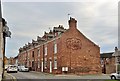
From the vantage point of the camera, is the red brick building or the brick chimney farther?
the brick chimney

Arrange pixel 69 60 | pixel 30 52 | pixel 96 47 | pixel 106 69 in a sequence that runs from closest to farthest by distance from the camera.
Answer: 1. pixel 69 60
2. pixel 96 47
3. pixel 106 69
4. pixel 30 52

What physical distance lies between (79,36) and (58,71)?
23.4ft

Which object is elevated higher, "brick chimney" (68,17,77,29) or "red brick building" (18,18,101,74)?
"brick chimney" (68,17,77,29)

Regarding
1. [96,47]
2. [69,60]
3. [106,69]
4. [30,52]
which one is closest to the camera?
[69,60]

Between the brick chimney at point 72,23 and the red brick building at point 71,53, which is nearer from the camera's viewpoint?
the red brick building at point 71,53

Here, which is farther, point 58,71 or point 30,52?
point 30,52

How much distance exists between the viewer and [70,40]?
45281 millimetres

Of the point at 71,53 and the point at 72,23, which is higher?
the point at 72,23

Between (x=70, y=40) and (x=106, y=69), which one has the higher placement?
(x=70, y=40)

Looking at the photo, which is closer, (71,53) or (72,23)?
(71,53)

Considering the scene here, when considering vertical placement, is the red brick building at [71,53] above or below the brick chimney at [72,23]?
below

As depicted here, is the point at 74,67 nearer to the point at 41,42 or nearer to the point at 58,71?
the point at 58,71

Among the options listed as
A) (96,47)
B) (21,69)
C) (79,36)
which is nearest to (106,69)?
(96,47)

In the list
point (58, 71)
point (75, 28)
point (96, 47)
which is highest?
point (75, 28)
